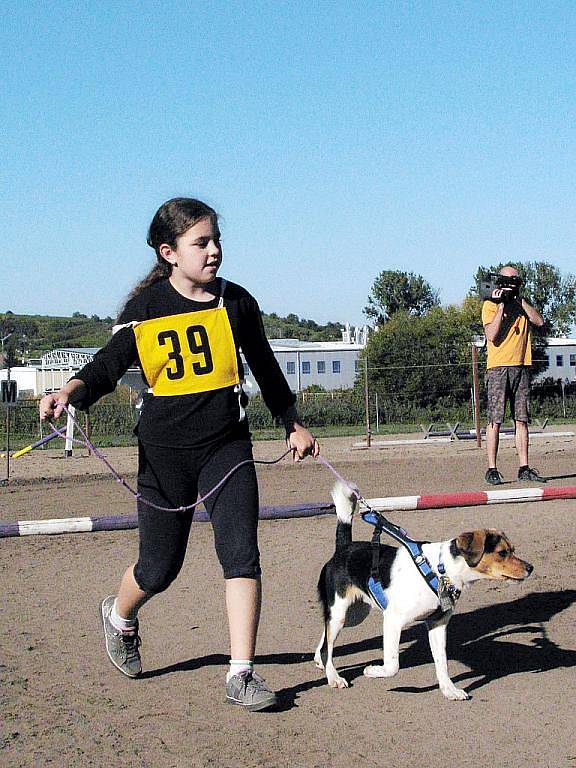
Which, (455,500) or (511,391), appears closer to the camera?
(455,500)

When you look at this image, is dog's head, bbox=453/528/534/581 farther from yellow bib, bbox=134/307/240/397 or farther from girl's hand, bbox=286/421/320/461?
yellow bib, bbox=134/307/240/397

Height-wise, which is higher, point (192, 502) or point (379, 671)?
point (192, 502)

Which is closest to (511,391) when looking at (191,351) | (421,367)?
(191,351)

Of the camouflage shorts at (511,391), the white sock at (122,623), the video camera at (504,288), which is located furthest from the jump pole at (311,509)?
the white sock at (122,623)

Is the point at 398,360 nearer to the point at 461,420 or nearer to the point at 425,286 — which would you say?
the point at 461,420

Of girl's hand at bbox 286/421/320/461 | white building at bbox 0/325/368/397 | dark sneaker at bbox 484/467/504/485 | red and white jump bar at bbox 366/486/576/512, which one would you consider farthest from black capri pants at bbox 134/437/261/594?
white building at bbox 0/325/368/397

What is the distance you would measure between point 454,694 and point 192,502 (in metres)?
1.47

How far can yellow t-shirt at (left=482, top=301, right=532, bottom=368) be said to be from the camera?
11180 millimetres

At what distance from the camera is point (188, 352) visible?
4520mm

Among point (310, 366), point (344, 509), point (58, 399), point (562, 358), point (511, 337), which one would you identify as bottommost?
point (344, 509)

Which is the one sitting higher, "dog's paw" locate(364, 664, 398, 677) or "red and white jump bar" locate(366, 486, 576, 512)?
"red and white jump bar" locate(366, 486, 576, 512)

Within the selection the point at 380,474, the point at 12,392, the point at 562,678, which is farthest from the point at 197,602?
the point at 12,392

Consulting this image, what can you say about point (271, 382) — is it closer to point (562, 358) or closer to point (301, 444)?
point (301, 444)

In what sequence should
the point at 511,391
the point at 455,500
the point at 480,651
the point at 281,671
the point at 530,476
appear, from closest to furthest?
the point at 281,671 < the point at 480,651 < the point at 455,500 < the point at 511,391 < the point at 530,476
